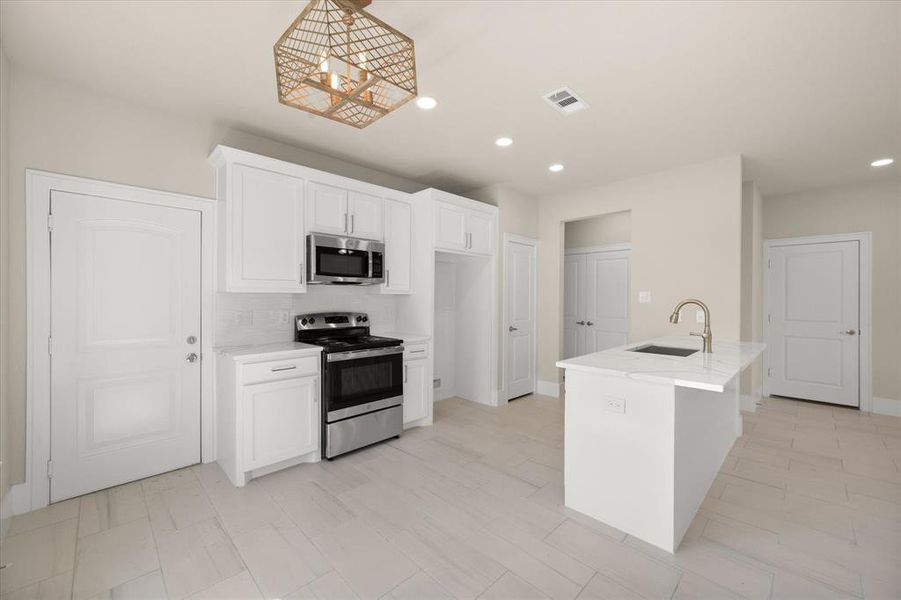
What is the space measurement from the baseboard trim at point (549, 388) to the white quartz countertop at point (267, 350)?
3125 mm

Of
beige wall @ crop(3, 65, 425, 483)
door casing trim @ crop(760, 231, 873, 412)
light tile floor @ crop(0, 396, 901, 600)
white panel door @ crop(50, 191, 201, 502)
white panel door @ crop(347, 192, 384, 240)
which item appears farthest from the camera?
door casing trim @ crop(760, 231, 873, 412)

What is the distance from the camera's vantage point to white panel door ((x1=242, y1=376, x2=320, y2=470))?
8.99ft

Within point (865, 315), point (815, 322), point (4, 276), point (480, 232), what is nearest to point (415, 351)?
point (480, 232)

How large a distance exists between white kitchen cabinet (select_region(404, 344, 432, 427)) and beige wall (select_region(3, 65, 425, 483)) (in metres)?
2.12

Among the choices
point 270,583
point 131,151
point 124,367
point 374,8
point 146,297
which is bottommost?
point 270,583

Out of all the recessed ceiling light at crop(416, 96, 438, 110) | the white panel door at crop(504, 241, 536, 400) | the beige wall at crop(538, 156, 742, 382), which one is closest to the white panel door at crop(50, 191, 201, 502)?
the recessed ceiling light at crop(416, 96, 438, 110)

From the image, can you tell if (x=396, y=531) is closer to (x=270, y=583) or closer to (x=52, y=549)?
(x=270, y=583)

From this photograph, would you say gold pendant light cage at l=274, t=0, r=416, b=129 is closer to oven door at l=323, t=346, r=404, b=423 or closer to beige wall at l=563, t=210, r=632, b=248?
oven door at l=323, t=346, r=404, b=423

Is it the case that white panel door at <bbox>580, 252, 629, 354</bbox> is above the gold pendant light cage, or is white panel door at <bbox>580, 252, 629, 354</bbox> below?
below

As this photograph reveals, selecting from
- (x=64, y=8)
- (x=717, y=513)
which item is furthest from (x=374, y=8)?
(x=717, y=513)

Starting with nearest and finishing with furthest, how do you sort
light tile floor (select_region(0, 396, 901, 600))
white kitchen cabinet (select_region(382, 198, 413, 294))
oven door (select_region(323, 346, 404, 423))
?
light tile floor (select_region(0, 396, 901, 600)) < oven door (select_region(323, 346, 404, 423)) < white kitchen cabinet (select_region(382, 198, 413, 294))

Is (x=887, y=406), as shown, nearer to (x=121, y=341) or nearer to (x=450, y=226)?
(x=450, y=226)

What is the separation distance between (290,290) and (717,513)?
321 cm

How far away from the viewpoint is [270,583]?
5.91ft
